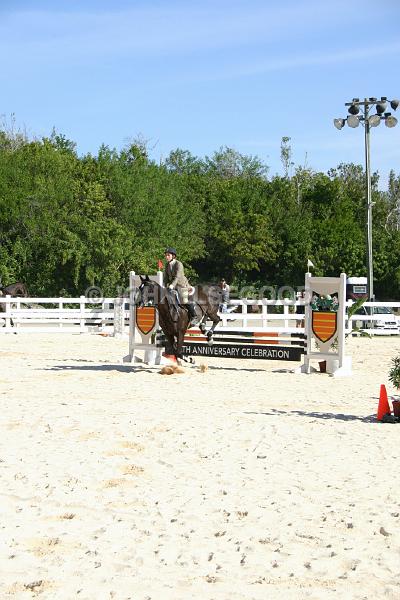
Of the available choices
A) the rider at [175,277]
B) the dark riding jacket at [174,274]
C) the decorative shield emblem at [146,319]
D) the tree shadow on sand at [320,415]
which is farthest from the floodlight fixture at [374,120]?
the tree shadow on sand at [320,415]

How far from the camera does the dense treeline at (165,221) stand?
1836 inches

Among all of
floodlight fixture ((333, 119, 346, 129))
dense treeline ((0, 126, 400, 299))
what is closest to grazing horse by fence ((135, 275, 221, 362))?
floodlight fixture ((333, 119, 346, 129))

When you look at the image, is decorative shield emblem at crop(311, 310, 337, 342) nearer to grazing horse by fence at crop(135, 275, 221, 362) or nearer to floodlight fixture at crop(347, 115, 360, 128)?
grazing horse by fence at crop(135, 275, 221, 362)

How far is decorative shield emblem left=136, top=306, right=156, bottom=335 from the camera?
60.8ft

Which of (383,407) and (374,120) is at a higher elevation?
(374,120)

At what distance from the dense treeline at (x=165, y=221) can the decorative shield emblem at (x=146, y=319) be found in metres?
27.2

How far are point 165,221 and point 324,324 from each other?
119 ft

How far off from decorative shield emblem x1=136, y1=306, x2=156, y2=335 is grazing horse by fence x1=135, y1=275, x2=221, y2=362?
25cm

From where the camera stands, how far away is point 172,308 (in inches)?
683

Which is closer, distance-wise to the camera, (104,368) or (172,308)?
(172,308)

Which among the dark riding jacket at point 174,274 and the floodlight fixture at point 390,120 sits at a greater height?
the floodlight fixture at point 390,120

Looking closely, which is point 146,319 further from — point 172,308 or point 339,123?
point 339,123

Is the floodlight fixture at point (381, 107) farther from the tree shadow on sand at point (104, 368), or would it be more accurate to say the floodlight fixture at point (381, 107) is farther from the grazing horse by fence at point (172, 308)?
the tree shadow on sand at point (104, 368)

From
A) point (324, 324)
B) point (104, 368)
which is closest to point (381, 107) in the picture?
point (324, 324)
